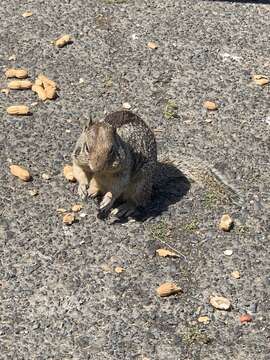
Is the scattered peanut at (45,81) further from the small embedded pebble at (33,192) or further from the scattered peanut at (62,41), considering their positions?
the small embedded pebble at (33,192)

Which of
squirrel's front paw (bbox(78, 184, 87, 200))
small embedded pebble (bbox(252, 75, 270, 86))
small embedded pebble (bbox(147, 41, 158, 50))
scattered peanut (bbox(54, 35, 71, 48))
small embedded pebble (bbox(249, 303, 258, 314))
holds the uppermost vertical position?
squirrel's front paw (bbox(78, 184, 87, 200))

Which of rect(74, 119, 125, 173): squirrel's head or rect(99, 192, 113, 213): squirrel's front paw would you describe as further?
rect(99, 192, 113, 213): squirrel's front paw

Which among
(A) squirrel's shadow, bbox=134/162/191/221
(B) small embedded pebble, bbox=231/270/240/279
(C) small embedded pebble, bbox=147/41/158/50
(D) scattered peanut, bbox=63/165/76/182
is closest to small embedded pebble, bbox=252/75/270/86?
(C) small embedded pebble, bbox=147/41/158/50

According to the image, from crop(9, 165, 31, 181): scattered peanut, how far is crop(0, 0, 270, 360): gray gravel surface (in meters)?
0.05

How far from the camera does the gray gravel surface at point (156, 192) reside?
4.98 metres

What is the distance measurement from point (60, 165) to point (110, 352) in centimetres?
171

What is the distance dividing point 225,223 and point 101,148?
3.53 ft

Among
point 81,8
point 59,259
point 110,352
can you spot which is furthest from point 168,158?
point 81,8

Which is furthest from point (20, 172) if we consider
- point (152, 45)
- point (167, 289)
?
point (152, 45)

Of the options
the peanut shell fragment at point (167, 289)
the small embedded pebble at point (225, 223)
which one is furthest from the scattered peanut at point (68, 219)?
the small embedded pebble at point (225, 223)

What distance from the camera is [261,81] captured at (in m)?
7.28

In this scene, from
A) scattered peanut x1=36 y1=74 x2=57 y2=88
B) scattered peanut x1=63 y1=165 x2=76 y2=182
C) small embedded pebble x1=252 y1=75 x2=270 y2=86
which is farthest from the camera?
small embedded pebble x1=252 y1=75 x2=270 y2=86

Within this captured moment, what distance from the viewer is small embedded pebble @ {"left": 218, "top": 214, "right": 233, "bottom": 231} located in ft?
18.7

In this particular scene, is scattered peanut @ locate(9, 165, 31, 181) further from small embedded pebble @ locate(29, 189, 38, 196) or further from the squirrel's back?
the squirrel's back
